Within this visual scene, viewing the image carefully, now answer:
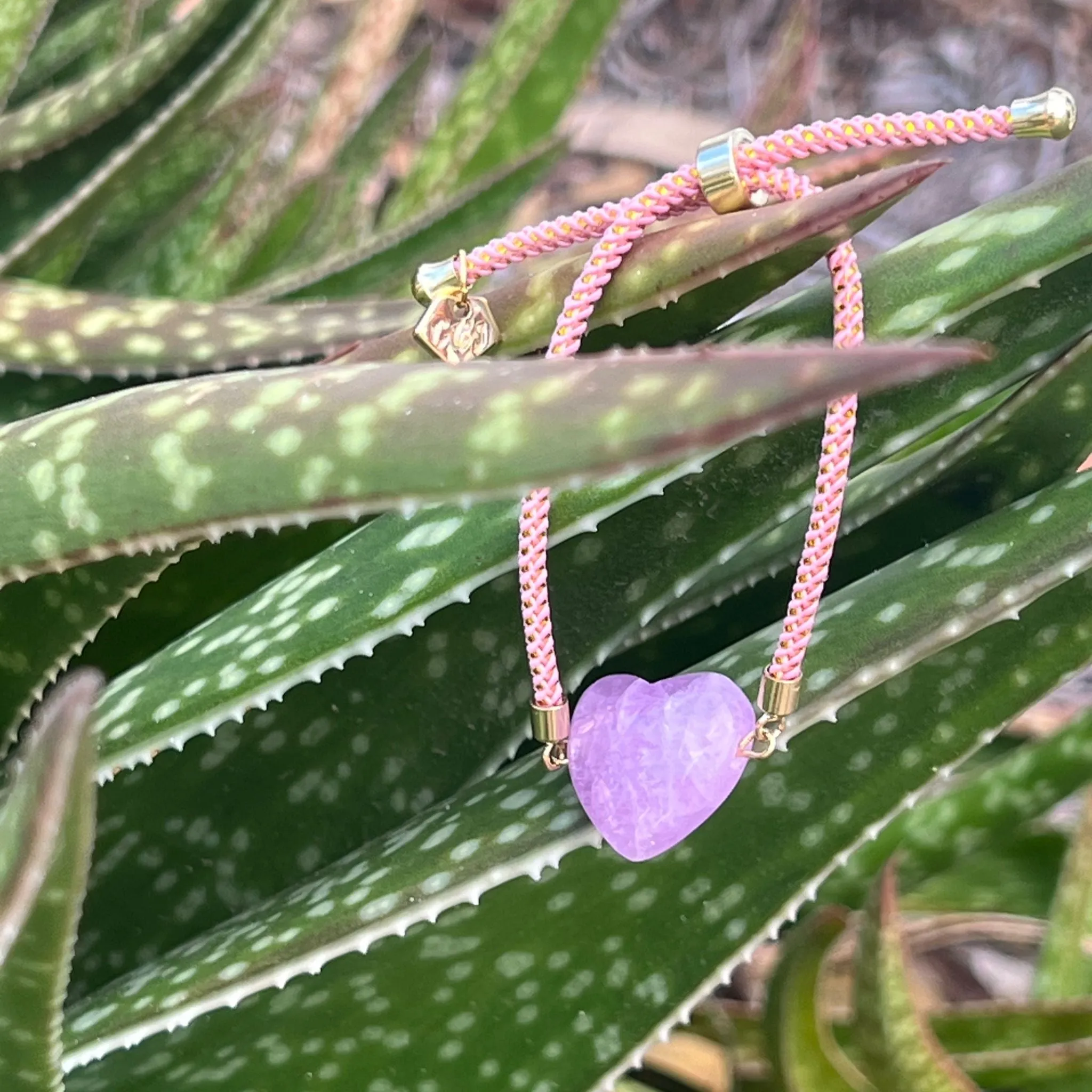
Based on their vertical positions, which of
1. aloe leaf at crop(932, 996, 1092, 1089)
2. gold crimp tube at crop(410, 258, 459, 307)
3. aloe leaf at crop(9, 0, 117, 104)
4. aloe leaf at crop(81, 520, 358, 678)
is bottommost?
aloe leaf at crop(932, 996, 1092, 1089)

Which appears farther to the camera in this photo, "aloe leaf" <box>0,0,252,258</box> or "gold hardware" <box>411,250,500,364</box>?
"aloe leaf" <box>0,0,252,258</box>

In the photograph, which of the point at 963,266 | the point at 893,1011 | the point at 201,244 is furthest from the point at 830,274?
the point at 201,244

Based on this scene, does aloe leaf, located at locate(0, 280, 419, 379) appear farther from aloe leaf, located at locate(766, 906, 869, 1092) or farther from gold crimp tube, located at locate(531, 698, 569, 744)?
aloe leaf, located at locate(766, 906, 869, 1092)

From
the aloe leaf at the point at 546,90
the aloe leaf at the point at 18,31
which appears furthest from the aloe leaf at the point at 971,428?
the aloe leaf at the point at 546,90

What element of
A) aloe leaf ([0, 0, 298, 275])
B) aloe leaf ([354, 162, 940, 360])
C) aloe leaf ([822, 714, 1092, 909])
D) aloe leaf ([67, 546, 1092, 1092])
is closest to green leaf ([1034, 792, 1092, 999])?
aloe leaf ([822, 714, 1092, 909])

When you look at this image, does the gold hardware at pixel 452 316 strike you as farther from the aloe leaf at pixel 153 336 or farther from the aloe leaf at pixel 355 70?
the aloe leaf at pixel 355 70

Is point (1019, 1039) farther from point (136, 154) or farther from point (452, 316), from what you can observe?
point (136, 154)
